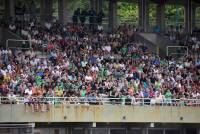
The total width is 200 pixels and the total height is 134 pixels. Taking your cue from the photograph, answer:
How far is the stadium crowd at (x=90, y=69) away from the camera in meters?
40.4

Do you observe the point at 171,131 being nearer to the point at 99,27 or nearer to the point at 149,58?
the point at 149,58

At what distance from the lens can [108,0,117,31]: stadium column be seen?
54641 millimetres

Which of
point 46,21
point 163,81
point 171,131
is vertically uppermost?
point 46,21

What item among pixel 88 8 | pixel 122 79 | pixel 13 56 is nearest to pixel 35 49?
pixel 13 56

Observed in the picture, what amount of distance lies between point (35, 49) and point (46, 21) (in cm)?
601

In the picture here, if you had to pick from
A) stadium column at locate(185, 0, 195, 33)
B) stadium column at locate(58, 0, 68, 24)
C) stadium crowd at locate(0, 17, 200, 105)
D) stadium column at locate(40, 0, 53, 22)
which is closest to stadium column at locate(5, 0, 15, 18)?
stadium crowd at locate(0, 17, 200, 105)

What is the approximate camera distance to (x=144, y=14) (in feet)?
185

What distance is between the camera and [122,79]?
43188 millimetres

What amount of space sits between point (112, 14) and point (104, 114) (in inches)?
616

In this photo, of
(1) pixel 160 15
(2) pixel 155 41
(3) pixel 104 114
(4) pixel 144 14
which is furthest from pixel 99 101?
(1) pixel 160 15

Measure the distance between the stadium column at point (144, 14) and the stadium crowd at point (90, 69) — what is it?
417 centimetres

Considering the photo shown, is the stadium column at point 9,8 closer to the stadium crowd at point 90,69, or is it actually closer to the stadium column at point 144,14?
the stadium crowd at point 90,69

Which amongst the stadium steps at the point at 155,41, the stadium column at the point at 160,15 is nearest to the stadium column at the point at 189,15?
the stadium column at the point at 160,15

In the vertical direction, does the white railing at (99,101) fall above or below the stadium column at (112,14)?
below
